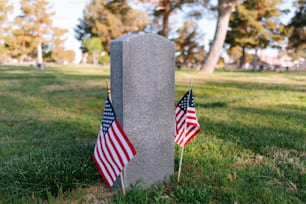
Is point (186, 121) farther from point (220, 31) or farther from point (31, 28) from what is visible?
point (31, 28)

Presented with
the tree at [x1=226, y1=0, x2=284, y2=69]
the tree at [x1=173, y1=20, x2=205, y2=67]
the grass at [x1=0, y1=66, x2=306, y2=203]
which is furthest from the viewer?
the tree at [x1=173, y1=20, x2=205, y2=67]

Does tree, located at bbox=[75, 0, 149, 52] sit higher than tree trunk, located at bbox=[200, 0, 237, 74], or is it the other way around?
tree, located at bbox=[75, 0, 149, 52]

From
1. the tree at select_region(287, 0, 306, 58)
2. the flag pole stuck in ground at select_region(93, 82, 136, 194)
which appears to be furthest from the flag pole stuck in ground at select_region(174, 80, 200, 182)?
the tree at select_region(287, 0, 306, 58)

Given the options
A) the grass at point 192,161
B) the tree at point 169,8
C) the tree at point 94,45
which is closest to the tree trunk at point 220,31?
the tree at point 169,8

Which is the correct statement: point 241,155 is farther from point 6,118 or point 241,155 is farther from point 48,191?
point 6,118

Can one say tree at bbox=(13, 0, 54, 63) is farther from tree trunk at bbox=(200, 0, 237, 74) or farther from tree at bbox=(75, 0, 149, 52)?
tree trunk at bbox=(200, 0, 237, 74)

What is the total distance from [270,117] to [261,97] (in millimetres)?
3220

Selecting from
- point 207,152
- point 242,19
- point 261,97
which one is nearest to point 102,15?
point 242,19

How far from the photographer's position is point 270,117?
7074 mm

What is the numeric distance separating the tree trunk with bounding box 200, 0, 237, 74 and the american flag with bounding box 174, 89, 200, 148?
19.3 m

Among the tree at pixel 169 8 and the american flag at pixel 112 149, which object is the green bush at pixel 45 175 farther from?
the tree at pixel 169 8

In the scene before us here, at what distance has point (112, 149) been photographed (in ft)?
10.7

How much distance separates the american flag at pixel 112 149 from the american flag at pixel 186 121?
3.42ft

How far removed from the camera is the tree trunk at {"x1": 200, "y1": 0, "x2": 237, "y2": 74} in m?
22.5
